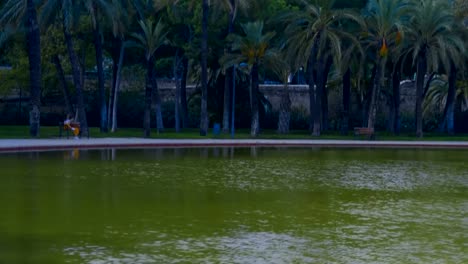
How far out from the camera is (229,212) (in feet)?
55.0

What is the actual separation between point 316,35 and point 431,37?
8.15 m


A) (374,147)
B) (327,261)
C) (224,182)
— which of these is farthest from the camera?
(374,147)

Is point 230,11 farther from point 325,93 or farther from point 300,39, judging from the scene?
point 325,93

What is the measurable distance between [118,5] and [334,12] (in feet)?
48.1

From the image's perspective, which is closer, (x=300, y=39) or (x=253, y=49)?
(x=253, y=49)

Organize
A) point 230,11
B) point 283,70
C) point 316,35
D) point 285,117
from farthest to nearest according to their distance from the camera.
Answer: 1. point 285,117
2. point 283,70
3. point 230,11
4. point 316,35

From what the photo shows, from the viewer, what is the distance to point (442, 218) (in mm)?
16328

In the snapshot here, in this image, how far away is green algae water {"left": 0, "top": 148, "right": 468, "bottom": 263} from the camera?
1251 centimetres

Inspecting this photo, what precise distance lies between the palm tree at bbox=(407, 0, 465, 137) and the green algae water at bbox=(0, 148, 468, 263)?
83.8ft

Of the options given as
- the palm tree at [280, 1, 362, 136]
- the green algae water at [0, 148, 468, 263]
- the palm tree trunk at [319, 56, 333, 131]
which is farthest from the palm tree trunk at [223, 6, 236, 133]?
the green algae water at [0, 148, 468, 263]

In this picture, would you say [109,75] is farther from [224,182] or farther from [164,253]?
[164,253]

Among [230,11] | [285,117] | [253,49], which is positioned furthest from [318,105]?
[230,11]

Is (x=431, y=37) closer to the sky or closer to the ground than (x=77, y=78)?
closer to the sky

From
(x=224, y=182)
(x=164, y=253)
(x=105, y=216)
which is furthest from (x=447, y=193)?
(x=164, y=253)
